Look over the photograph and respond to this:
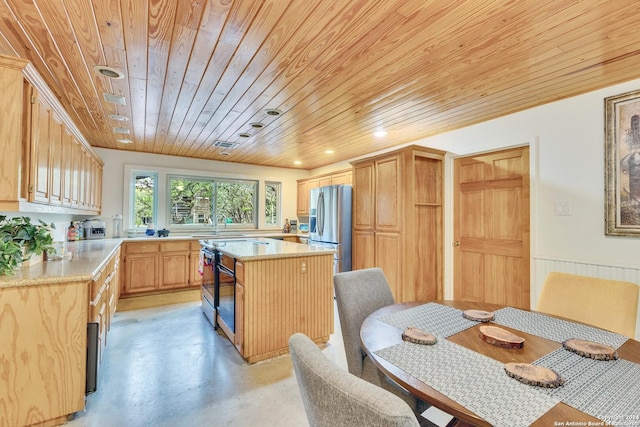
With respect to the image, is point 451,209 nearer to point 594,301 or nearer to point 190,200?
Result: point 594,301

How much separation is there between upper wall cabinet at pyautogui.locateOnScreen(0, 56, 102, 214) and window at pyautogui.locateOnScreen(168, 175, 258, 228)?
105 inches

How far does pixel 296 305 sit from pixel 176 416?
1173 millimetres

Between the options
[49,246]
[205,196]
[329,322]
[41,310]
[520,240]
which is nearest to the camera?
[41,310]

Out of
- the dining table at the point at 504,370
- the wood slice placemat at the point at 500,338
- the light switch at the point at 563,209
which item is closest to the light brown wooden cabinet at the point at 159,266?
the dining table at the point at 504,370

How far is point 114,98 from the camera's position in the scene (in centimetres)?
267

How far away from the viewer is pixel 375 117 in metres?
3.19

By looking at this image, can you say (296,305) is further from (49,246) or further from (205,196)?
(205,196)

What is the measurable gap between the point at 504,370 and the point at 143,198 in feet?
18.3

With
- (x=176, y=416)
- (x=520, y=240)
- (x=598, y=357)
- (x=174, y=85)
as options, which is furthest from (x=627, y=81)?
(x=176, y=416)

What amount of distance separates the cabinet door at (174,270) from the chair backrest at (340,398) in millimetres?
4503

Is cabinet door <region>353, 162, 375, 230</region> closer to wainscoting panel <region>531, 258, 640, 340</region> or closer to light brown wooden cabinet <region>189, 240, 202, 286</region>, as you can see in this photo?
wainscoting panel <region>531, 258, 640, 340</region>

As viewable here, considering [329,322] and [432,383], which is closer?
[432,383]

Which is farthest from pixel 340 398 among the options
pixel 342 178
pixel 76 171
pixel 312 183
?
pixel 312 183

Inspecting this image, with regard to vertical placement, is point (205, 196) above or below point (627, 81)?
below
